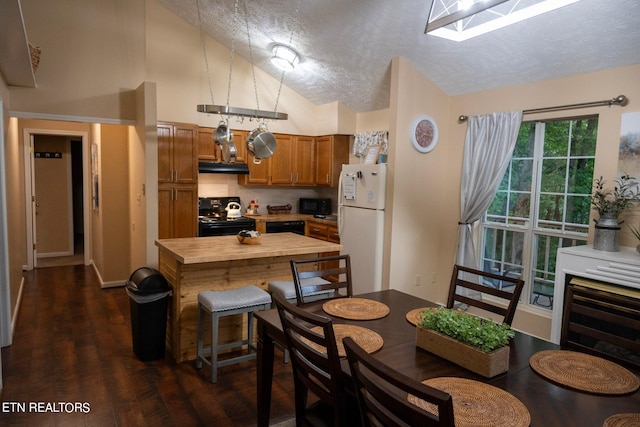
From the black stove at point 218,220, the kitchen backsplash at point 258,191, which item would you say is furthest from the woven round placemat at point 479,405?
the kitchen backsplash at point 258,191

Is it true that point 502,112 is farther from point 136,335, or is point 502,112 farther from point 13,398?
point 13,398

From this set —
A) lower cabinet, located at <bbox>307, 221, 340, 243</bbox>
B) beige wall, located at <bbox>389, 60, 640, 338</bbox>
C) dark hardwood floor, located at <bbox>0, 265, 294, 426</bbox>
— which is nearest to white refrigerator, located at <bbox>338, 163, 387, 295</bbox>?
beige wall, located at <bbox>389, 60, 640, 338</bbox>

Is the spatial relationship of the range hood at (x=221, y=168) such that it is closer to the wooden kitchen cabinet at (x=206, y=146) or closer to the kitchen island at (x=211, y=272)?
the wooden kitchen cabinet at (x=206, y=146)

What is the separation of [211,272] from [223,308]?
19.8 inches

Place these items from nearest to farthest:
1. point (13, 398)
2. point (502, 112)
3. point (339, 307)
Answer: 1. point (339, 307)
2. point (13, 398)
3. point (502, 112)

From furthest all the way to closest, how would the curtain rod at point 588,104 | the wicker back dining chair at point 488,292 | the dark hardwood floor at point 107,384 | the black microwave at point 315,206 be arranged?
the black microwave at point 315,206
the curtain rod at point 588,104
the dark hardwood floor at point 107,384
the wicker back dining chair at point 488,292

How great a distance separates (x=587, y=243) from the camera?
3.40m

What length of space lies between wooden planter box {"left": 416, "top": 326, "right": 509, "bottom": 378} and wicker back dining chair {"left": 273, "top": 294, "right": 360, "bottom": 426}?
377mm

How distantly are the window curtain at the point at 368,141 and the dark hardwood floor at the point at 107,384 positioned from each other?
9.58ft

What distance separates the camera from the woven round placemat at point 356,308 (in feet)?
6.81

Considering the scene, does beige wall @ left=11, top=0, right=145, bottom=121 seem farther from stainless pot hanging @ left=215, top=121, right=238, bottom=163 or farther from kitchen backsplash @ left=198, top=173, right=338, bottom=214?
stainless pot hanging @ left=215, top=121, right=238, bottom=163

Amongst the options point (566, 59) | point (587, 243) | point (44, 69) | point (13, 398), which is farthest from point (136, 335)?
point (566, 59)

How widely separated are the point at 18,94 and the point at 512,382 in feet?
16.3

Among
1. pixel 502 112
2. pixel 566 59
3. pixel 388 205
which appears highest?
pixel 566 59
